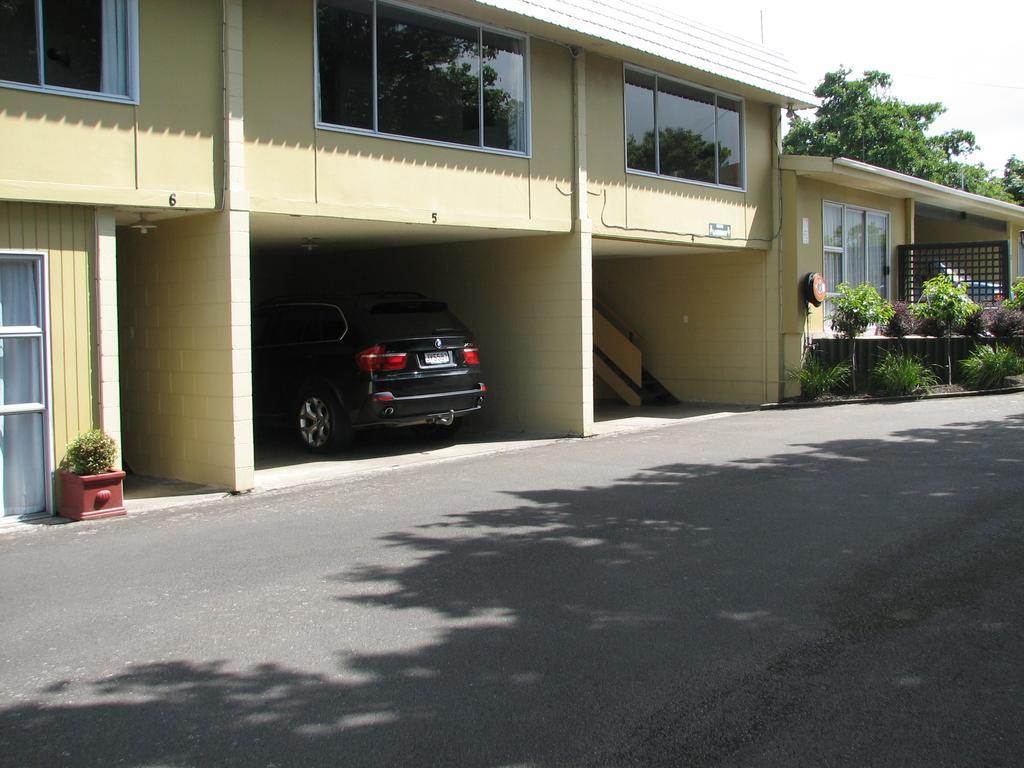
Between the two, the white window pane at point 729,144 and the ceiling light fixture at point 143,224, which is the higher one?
the white window pane at point 729,144

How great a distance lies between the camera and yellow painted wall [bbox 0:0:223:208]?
8.56m

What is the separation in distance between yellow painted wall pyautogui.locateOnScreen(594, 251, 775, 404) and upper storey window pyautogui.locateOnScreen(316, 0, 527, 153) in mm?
5896

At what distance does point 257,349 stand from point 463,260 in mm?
3286

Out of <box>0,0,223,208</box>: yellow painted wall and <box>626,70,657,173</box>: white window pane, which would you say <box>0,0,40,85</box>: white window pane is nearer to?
<box>0,0,223,208</box>: yellow painted wall

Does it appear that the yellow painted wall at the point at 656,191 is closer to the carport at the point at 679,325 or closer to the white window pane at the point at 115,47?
the carport at the point at 679,325

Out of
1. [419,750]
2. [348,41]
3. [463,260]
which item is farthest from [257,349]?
[419,750]

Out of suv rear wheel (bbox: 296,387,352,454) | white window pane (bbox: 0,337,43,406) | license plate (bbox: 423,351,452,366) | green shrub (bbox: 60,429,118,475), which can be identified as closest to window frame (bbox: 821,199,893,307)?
license plate (bbox: 423,351,452,366)

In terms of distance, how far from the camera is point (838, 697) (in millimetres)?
4543

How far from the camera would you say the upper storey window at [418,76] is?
1086 centimetres

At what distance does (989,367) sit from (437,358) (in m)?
10.1

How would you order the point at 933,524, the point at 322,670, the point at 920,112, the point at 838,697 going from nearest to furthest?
the point at 838,697 → the point at 322,670 → the point at 933,524 → the point at 920,112

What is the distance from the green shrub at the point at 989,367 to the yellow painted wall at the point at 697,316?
354 centimetres

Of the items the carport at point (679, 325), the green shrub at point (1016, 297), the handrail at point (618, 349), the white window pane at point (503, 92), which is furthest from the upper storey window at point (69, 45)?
the green shrub at point (1016, 297)

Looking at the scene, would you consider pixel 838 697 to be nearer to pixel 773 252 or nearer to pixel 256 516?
pixel 256 516
